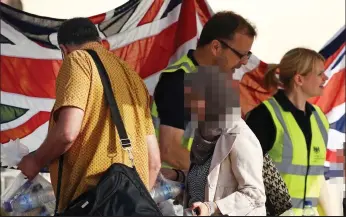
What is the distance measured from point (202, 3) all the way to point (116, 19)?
540 mm

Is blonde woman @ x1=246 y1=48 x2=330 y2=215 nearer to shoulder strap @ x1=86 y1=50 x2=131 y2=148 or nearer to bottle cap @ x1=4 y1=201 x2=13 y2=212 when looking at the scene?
shoulder strap @ x1=86 y1=50 x2=131 y2=148

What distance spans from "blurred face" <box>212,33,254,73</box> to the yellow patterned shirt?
2.32 ft

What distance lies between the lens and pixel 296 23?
639cm

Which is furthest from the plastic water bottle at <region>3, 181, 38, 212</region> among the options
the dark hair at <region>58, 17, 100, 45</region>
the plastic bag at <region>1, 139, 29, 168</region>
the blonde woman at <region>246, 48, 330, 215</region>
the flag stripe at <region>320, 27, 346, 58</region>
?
the flag stripe at <region>320, 27, 346, 58</region>

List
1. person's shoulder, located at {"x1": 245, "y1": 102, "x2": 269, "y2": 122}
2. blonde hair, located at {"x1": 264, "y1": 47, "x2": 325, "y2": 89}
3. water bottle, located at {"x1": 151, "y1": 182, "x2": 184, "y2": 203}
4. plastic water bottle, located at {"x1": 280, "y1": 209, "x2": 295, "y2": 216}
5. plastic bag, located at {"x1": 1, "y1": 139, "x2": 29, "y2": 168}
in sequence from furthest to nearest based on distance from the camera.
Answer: blonde hair, located at {"x1": 264, "y1": 47, "x2": 325, "y2": 89} → person's shoulder, located at {"x1": 245, "y1": 102, "x2": 269, "y2": 122} → plastic water bottle, located at {"x1": 280, "y1": 209, "x2": 295, "y2": 216} → plastic bag, located at {"x1": 1, "y1": 139, "x2": 29, "y2": 168} → water bottle, located at {"x1": 151, "y1": 182, "x2": 184, "y2": 203}

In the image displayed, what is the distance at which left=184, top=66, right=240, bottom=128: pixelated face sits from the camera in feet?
8.98

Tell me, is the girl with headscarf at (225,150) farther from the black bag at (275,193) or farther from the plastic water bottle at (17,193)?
the plastic water bottle at (17,193)

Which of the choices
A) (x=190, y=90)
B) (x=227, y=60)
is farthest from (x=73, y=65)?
(x=227, y=60)

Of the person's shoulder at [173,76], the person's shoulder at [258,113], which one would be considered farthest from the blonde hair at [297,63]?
the person's shoulder at [173,76]

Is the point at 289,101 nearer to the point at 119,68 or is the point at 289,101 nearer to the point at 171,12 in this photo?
the point at 171,12

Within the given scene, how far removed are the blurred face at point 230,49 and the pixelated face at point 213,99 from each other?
0.87m

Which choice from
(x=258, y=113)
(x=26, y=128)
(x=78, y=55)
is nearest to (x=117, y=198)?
(x=78, y=55)

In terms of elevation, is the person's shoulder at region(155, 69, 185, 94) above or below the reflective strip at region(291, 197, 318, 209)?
above

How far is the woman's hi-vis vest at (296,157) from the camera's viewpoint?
388 centimetres
